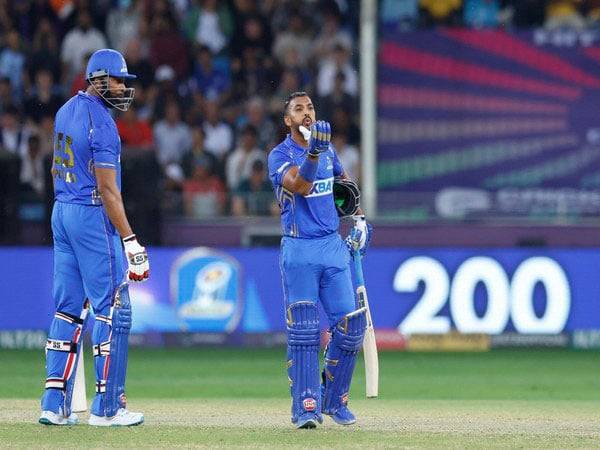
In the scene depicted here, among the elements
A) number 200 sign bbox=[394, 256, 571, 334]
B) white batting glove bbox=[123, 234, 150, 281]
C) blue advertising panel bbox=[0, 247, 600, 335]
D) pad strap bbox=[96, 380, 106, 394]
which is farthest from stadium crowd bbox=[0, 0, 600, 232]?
white batting glove bbox=[123, 234, 150, 281]

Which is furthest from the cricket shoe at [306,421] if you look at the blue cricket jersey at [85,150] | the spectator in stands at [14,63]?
the spectator in stands at [14,63]

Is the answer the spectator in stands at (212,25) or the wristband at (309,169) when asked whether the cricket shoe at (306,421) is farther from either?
the spectator in stands at (212,25)

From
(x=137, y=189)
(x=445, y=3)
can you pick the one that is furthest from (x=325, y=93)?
(x=137, y=189)

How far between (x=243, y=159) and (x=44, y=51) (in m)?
2.92

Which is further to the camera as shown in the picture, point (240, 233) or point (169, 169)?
point (169, 169)

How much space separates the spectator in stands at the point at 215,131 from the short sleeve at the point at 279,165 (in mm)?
8350

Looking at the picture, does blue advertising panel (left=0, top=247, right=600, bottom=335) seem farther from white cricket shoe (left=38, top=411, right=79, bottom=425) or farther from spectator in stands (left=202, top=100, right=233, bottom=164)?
white cricket shoe (left=38, top=411, right=79, bottom=425)

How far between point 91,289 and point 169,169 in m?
8.40

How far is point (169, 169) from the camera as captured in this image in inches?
659

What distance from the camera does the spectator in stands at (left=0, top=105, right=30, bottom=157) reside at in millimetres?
16891

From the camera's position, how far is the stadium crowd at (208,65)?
16.7 m

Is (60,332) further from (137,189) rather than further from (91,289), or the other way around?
(137,189)

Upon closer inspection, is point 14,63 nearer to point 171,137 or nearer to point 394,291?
point 171,137

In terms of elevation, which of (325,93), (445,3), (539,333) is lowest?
(539,333)
